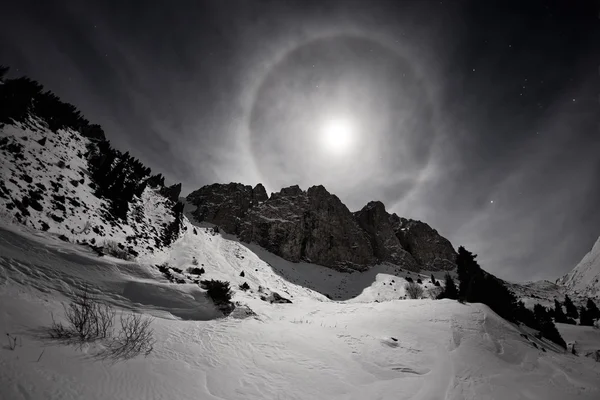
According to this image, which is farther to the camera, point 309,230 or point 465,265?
point 309,230

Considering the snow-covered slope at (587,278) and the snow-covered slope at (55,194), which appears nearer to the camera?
the snow-covered slope at (55,194)

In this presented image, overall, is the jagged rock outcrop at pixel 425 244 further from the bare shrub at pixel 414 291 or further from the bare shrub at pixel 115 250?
the bare shrub at pixel 115 250

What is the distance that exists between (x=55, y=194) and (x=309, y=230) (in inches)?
2709

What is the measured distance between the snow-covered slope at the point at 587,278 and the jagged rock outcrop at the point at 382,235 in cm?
5464

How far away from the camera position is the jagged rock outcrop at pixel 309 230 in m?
75.1

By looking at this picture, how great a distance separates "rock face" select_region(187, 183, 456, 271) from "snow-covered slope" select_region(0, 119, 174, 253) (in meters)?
53.3

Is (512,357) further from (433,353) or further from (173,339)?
(173,339)

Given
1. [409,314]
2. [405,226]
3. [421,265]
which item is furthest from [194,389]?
[405,226]

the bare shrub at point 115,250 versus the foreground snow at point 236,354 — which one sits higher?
the bare shrub at point 115,250

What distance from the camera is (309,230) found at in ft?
266

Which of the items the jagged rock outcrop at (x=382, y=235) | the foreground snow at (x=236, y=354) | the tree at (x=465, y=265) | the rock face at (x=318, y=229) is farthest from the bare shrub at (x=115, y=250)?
the jagged rock outcrop at (x=382, y=235)

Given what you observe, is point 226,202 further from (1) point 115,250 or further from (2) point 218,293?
(2) point 218,293

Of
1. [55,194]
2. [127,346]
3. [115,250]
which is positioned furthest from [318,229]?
[127,346]

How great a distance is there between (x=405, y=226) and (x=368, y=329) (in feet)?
356
